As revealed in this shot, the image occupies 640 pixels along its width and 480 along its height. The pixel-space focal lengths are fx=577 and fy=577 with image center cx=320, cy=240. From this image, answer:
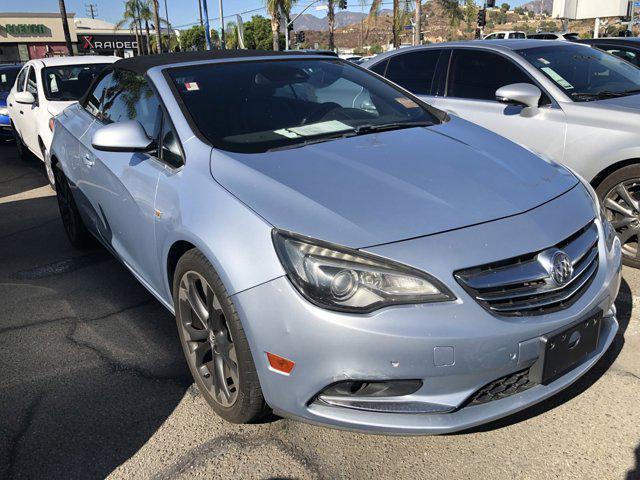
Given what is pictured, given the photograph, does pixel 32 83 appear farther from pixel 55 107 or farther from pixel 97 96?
pixel 97 96

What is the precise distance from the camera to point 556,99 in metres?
4.43

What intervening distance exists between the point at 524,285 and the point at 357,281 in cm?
61

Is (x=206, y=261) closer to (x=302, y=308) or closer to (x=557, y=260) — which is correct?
(x=302, y=308)

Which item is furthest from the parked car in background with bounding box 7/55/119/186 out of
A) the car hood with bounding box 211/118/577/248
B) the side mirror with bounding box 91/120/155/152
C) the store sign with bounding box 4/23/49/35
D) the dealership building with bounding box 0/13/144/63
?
the store sign with bounding box 4/23/49/35

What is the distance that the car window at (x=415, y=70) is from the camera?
18.2 feet

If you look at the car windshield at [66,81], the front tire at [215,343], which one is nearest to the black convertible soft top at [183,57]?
the front tire at [215,343]

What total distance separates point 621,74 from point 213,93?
3.68 m

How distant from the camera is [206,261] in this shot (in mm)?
2338

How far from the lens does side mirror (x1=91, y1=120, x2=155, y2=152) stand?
2.87 m

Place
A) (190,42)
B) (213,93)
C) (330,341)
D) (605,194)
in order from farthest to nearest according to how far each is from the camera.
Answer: (190,42)
(605,194)
(213,93)
(330,341)

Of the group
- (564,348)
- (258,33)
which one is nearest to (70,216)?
(564,348)

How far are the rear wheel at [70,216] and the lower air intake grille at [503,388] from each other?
3.59 meters

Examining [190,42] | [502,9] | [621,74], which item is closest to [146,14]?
[190,42]

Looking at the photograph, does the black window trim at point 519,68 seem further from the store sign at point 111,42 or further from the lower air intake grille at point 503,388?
the store sign at point 111,42
